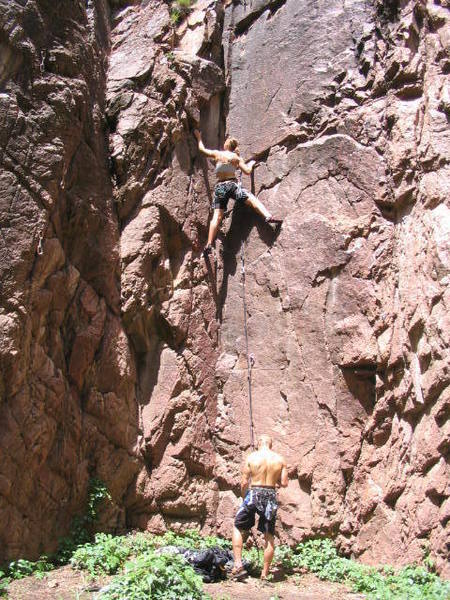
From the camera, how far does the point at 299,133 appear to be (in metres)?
9.57

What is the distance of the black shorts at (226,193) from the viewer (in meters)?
9.52

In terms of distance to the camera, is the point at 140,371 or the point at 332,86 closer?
the point at 140,371

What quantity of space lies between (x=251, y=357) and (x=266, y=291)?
39.1 inches

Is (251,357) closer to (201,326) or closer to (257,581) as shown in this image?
(201,326)

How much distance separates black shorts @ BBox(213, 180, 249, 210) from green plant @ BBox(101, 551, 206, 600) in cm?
538

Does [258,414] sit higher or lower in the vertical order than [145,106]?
lower

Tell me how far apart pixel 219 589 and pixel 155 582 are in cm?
121

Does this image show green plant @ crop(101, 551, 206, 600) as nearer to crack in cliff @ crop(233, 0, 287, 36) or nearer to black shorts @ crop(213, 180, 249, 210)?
black shorts @ crop(213, 180, 249, 210)

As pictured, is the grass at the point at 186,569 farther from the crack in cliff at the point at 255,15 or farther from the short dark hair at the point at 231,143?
the crack in cliff at the point at 255,15

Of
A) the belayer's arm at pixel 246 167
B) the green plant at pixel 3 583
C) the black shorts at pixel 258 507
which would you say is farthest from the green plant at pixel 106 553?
the belayer's arm at pixel 246 167

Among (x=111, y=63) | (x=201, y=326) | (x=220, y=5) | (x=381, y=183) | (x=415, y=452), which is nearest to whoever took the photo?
(x=415, y=452)

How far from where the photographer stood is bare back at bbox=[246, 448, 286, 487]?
745 centimetres

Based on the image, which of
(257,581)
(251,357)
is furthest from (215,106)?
(257,581)

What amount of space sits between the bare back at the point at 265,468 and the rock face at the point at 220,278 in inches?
31.7
